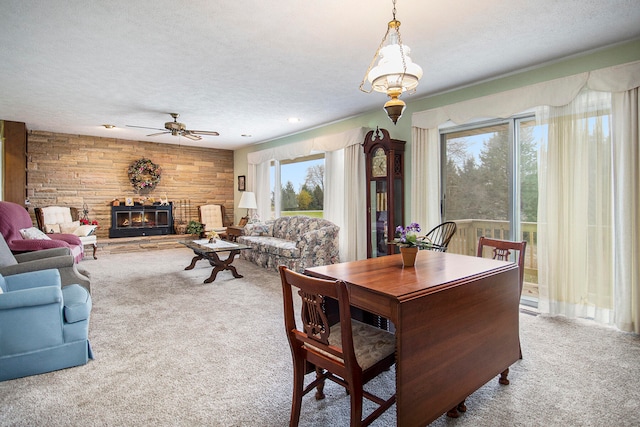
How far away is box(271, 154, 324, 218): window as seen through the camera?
666 cm

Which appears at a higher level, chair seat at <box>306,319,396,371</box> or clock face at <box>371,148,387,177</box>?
clock face at <box>371,148,387,177</box>

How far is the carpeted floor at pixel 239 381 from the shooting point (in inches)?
71.1

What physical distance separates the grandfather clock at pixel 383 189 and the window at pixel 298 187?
1852 millimetres

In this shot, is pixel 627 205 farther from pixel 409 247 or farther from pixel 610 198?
pixel 409 247

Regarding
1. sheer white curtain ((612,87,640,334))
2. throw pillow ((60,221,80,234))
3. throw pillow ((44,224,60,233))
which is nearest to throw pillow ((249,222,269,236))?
throw pillow ((60,221,80,234))

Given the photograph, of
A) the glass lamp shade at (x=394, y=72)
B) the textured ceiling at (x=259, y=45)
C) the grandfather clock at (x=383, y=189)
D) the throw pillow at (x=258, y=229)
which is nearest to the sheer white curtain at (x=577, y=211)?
the textured ceiling at (x=259, y=45)

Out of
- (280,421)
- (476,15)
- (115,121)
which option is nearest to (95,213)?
(115,121)

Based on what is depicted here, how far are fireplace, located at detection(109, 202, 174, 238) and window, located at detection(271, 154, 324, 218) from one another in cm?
248

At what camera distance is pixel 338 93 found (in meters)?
4.30

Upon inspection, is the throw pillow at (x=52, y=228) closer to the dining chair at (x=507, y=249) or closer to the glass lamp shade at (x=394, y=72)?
the glass lamp shade at (x=394, y=72)

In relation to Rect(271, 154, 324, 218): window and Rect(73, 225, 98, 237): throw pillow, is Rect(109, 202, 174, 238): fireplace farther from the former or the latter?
Rect(271, 154, 324, 218): window

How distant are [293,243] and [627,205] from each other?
3.92m

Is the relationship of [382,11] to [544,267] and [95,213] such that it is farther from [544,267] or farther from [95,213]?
[95,213]

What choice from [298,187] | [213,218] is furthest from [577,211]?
[213,218]
